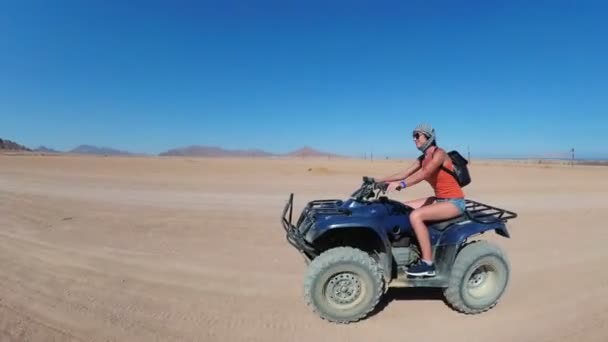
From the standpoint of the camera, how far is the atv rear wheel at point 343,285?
166 inches

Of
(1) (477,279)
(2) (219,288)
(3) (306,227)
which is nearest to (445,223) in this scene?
(1) (477,279)

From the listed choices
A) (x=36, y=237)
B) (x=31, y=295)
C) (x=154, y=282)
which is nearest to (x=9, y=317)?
(x=31, y=295)

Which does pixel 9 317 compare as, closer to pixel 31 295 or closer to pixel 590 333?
pixel 31 295

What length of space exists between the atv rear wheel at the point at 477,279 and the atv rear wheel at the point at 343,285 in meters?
0.96

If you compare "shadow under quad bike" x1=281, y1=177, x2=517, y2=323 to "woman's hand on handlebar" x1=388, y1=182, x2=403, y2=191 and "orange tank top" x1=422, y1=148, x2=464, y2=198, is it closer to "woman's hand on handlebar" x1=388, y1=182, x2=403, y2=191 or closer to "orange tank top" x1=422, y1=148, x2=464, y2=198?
"woman's hand on handlebar" x1=388, y1=182, x2=403, y2=191

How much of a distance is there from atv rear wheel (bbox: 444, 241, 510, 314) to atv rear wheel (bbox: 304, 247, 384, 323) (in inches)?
37.9

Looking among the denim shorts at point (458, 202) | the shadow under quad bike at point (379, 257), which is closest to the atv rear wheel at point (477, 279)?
the shadow under quad bike at point (379, 257)

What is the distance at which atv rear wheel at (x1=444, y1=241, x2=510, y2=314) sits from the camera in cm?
454

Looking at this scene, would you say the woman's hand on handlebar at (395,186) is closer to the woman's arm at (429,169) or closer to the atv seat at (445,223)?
the woman's arm at (429,169)

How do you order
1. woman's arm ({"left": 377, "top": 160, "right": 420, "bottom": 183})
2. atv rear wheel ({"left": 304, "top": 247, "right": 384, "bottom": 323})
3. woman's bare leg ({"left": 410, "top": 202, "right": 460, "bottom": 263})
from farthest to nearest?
1. woman's arm ({"left": 377, "top": 160, "right": 420, "bottom": 183})
2. woman's bare leg ({"left": 410, "top": 202, "right": 460, "bottom": 263})
3. atv rear wheel ({"left": 304, "top": 247, "right": 384, "bottom": 323})

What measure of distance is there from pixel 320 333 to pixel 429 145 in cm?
257

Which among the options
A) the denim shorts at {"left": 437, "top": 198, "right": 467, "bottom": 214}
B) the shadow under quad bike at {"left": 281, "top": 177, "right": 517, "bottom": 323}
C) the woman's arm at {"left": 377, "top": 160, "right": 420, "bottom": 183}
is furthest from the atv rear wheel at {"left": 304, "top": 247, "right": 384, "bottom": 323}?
the denim shorts at {"left": 437, "top": 198, "right": 467, "bottom": 214}

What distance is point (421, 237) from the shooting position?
175 inches

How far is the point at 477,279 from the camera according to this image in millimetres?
Answer: 4816
